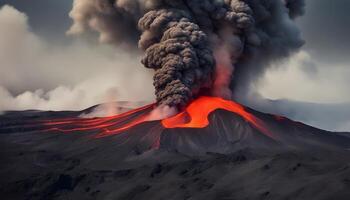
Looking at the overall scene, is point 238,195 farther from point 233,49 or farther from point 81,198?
point 233,49

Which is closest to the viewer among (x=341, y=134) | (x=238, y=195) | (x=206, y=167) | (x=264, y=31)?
(x=238, y=195)

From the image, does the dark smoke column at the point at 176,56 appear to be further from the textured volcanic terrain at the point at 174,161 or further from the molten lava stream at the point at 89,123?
the molten lava stream at the point at 89,123

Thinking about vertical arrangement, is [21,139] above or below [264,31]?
below

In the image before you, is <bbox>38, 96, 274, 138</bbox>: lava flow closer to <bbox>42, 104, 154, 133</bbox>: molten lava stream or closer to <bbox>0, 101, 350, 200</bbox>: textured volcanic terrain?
A: <bbox>42, 104, 154, 133</bbox>: molten lava stream

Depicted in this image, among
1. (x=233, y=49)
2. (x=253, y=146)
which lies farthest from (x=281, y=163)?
(x=233, y=49)

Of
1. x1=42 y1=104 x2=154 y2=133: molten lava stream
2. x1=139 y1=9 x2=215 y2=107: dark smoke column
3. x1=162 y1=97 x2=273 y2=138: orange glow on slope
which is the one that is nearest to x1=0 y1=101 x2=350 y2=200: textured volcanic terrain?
x1=42 y1=104 x2=154 y2=133: molten lava stream
